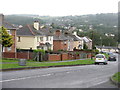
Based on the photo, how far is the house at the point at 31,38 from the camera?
217ft

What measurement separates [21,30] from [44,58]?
70.7ft

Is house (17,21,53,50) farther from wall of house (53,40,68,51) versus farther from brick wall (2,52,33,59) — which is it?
brick wall (2,52,33,59)

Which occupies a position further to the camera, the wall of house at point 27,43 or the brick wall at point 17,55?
the wall of house at point 27,43

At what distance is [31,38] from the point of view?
65.9 metres

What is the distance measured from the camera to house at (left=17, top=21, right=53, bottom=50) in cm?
6606

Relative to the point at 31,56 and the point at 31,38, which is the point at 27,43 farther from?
the point at 31,56

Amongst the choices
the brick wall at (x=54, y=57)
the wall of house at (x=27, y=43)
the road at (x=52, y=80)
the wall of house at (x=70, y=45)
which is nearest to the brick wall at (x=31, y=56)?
the brick wall at (x=54, y=57)

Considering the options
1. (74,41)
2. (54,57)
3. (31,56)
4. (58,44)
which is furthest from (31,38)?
(74,41)

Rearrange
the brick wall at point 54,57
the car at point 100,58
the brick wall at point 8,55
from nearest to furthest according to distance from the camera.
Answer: the car at point 100,58 < the brick wall at point 8,55 < the brick wall at point 54,57

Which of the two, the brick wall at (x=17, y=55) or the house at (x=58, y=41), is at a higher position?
the house at (x=58, y=41)

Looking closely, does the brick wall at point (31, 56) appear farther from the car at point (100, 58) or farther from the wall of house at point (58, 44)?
the wall of house at point (58, 44)

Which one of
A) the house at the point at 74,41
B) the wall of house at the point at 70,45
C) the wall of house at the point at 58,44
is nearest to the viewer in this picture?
the wall of house at the point at 58,44

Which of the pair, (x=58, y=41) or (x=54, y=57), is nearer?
(x=54, y=57)

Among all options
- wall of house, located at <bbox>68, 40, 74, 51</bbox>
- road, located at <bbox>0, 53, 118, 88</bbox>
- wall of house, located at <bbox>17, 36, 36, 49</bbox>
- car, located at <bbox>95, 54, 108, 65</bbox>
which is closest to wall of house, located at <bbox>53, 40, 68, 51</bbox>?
wall of house, located at <bbox>68, 40, 74, 51</bbox>
